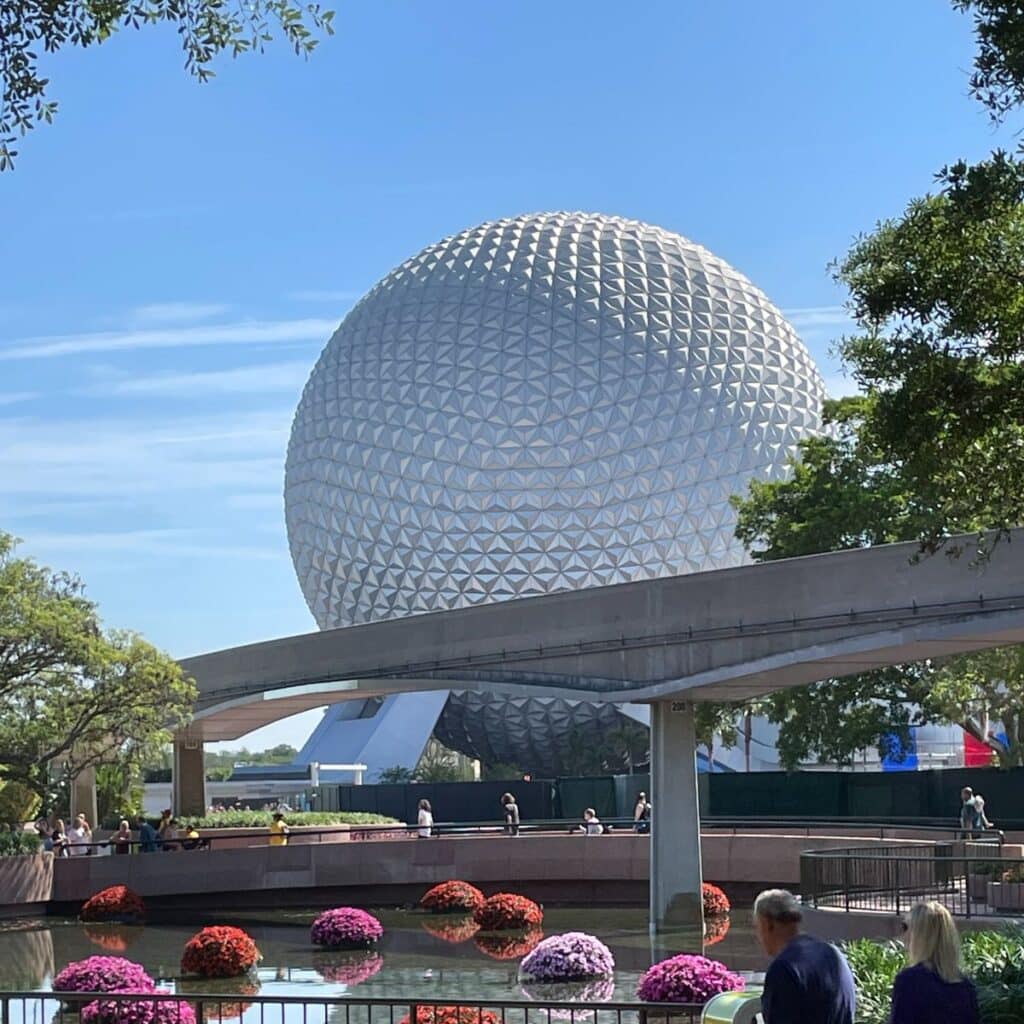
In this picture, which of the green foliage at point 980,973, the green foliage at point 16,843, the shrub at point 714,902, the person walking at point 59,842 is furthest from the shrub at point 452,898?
the green foliage at point 980,973

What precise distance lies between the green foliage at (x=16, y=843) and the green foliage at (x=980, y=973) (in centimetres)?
2580

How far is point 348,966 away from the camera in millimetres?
26031

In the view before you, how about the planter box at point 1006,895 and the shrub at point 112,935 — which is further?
the shrub at point 112,935

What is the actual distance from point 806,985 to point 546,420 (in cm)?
5369

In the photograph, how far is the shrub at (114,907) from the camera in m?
35.6

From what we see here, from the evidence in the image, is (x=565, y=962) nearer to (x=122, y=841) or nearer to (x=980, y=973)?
(x=980, y=973)

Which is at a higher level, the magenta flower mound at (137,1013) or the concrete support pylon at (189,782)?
the concrete support pylon at (189,782)

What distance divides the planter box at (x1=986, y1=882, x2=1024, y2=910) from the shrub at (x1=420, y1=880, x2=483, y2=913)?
516 inches

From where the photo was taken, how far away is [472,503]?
6291 cm

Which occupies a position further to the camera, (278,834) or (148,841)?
(278,834)

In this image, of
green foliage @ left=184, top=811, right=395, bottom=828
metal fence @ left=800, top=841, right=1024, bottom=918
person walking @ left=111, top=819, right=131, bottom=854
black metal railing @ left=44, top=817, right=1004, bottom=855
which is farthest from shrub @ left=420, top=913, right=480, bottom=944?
green foliage @ left=184, top=811, right=395, bottom=828

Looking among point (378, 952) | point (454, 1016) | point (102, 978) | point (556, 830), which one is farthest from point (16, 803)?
point (454, 1016)

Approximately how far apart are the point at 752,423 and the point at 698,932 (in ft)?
121

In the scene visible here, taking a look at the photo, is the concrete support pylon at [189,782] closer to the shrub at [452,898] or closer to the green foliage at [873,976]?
the shrub at [452,898]
